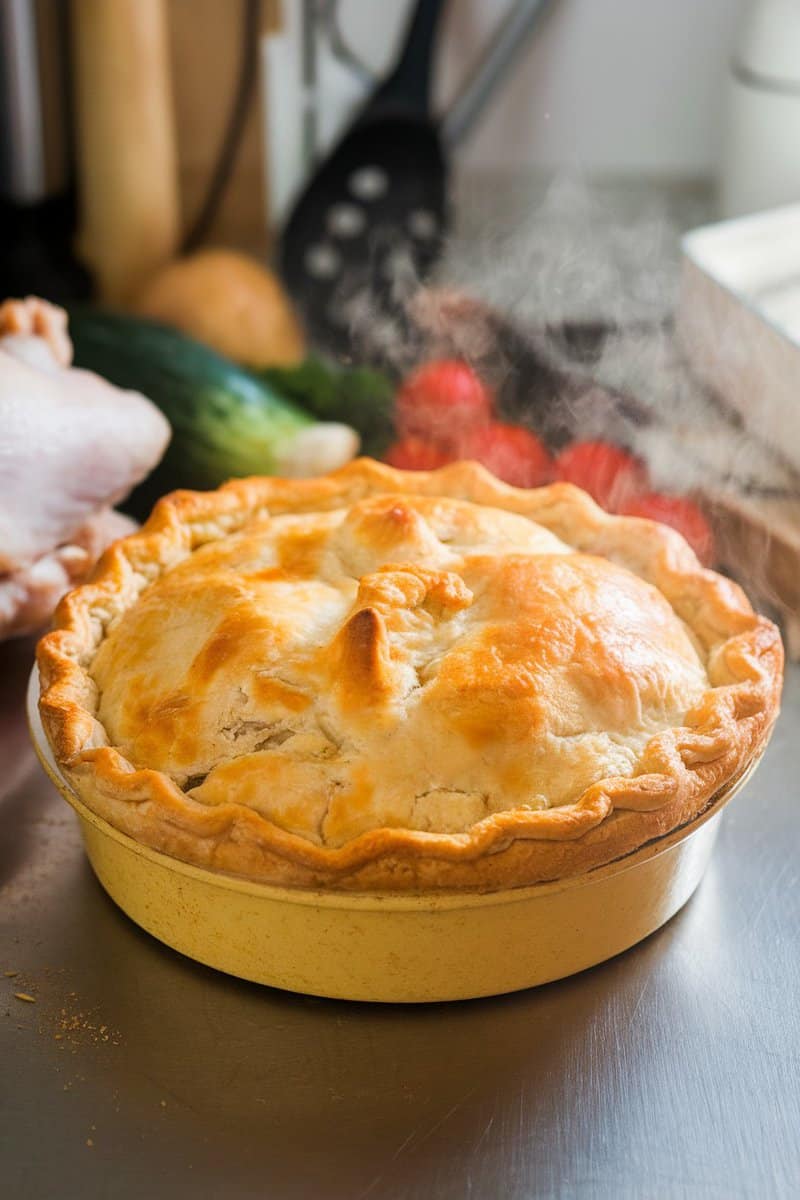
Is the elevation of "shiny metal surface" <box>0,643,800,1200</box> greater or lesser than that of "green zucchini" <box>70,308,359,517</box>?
greater

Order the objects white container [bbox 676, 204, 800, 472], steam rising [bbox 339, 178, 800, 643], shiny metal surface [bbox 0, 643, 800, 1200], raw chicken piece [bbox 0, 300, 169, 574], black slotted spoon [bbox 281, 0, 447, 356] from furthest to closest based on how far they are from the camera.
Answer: black slotted spoon [bbox 281, 0, 447, 356] → steam rising [bbox 339, 178, 800, 643] → white container [bbox 676, 204, 800, 472] → raw chicken piece [bbox 0, 300, 169, 574] → shiny metal surface [bbox 0, 643, 800, 1200]

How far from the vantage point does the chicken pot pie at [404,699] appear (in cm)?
131

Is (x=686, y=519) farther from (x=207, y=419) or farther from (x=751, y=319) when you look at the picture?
(x=207, y=419)

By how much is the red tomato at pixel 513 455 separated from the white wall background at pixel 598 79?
1.32 m

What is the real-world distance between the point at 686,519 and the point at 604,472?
0.65 ft

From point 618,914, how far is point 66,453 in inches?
40.7

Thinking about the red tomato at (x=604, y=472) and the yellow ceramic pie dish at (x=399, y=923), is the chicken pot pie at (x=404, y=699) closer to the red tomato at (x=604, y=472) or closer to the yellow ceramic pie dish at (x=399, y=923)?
the yellow ceramic pie dish at (x=399, y=923)

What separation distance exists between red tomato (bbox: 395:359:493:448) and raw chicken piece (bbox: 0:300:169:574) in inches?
25.1

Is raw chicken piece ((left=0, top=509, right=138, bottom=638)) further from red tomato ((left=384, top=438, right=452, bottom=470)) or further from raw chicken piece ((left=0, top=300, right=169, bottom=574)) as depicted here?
red tomato ((left=384, top=438, right=452, bottom=470))

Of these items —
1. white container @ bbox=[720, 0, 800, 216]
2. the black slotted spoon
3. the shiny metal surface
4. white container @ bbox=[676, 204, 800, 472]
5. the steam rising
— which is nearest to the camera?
the shiny metal surface

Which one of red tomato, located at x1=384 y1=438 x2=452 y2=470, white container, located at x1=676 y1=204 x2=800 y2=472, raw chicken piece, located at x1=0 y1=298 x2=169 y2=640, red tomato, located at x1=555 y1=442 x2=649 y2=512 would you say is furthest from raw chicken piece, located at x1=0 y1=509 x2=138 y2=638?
white container, located at x1=676 y1=204 x2=800 y2=472

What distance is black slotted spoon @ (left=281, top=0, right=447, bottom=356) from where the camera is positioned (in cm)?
325

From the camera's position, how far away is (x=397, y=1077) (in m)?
1.34

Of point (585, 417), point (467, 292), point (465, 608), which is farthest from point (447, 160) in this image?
point (465, 608)
